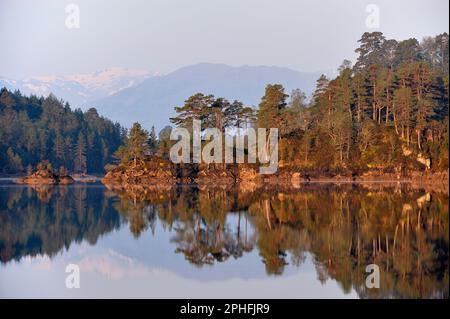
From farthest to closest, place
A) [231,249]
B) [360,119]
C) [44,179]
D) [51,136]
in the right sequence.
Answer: [51,136], [44,179], [360,119], [231,249]

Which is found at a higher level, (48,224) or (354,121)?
(354,121)

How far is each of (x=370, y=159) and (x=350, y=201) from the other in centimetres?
3015

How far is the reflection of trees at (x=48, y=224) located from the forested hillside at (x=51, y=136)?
57200 millimetres

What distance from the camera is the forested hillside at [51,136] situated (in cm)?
10600

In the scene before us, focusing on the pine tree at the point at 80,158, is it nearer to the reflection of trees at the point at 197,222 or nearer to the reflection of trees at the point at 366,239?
the reflection of trees at the point at 197,222

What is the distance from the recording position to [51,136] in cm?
11731

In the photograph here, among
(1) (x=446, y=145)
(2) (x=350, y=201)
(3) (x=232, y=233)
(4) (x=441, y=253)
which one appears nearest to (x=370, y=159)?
(1) (x=446, y=145)

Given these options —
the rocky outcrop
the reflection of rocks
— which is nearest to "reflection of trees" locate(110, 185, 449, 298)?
the rocky outcrop

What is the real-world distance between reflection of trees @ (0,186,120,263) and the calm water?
49mm

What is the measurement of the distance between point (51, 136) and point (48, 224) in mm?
89558

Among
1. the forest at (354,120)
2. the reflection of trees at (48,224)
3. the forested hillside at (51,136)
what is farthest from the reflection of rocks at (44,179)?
the reflection of trees at (48,224)

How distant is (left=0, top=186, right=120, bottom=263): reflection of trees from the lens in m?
24.0

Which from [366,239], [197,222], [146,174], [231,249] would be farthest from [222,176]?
[366,239]

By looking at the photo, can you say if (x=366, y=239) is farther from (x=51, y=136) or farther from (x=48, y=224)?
(x=51, y=136)
